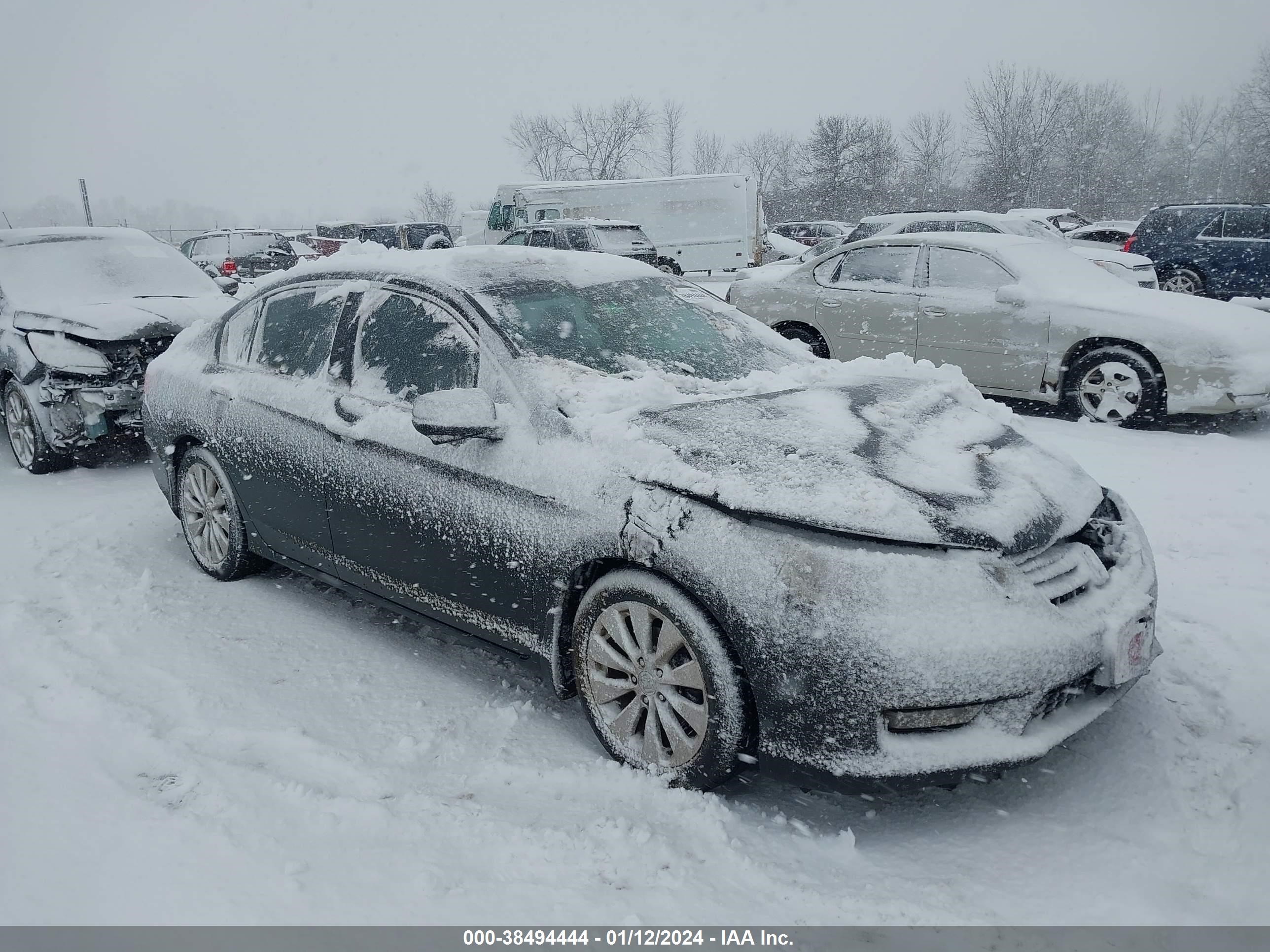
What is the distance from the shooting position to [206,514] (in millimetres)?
4723

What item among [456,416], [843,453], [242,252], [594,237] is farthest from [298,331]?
[242,252]

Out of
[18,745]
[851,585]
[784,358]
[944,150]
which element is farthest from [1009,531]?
[944,150]

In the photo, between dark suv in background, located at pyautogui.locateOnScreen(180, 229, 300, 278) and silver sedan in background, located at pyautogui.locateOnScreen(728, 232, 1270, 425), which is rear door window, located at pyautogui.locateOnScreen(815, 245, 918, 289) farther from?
dark suv in background, located at pyautogui.locateOnScreen(180, 229, 300, 278)

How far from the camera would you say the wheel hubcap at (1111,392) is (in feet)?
23.4

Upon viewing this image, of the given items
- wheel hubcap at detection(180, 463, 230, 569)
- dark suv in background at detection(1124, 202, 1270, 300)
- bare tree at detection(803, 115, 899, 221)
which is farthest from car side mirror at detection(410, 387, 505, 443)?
bare tree at detection(803, 115, 899, 221)

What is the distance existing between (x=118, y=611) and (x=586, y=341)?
253 cm

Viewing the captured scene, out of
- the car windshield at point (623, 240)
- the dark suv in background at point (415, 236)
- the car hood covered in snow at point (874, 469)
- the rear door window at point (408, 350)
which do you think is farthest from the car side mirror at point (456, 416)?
the dark suv in background at point (415, 236)

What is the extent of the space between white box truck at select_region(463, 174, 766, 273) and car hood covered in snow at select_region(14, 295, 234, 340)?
18.4 m

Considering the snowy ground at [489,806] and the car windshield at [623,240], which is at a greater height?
the car windshield at [623,240]

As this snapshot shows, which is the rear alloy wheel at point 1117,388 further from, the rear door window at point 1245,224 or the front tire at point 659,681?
the rear door window at point 1245,224

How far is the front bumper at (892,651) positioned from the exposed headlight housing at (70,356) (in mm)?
5522

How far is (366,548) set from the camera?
376 centimetres

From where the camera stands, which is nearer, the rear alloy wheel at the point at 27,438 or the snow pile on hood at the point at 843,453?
the snow pile on hood at the point at 843,453
